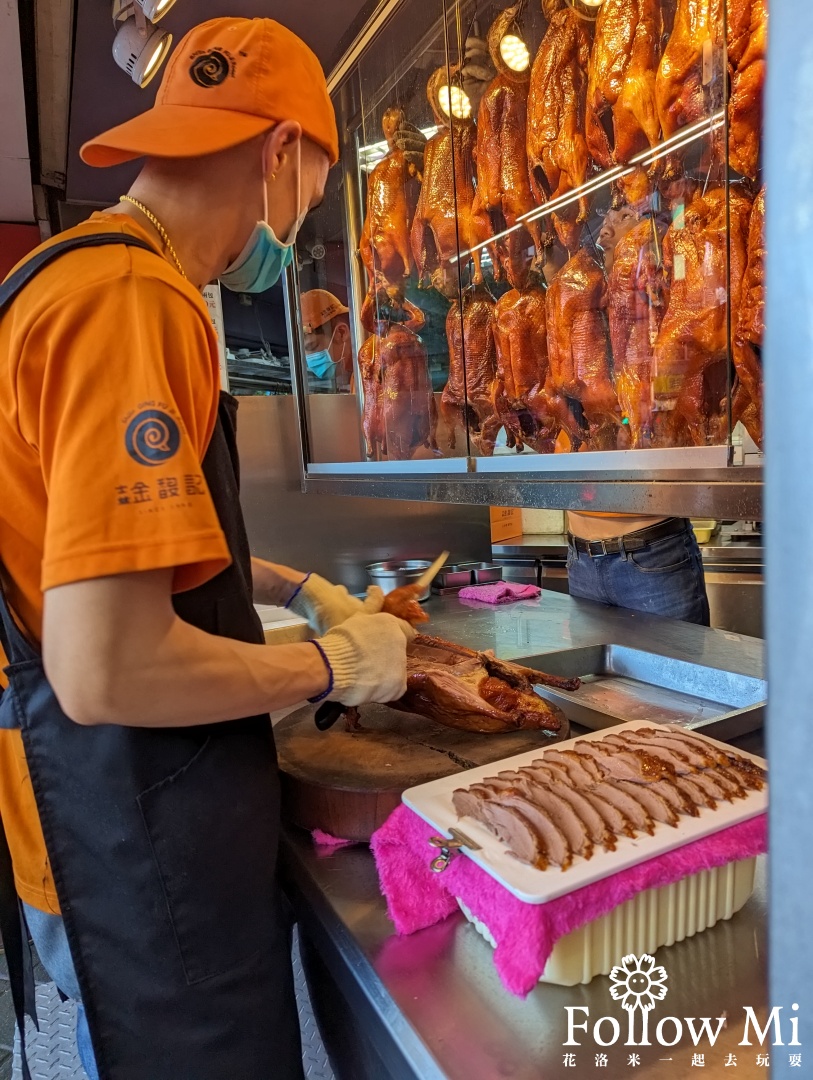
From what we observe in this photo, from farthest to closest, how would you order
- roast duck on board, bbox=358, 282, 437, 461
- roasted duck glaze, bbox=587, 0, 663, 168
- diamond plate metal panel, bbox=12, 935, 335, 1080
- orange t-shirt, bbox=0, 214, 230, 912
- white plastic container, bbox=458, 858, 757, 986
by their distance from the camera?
roast duck on board, bbox=358, 282, 437, 461
diamond plate metal panel, bbox=12, 935, 335, 1080
roasted duck glaze, bbox=587, 0, 663, 168
white plastic container, bbox=458, 858, 757, 986
orange t-shirt, bbox=0, 214, 230, 912

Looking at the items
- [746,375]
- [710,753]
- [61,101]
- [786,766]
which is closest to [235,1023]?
[710,753]

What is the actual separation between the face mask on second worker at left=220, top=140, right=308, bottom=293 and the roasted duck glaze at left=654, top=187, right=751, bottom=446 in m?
0.70

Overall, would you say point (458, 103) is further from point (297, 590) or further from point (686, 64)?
point (297, 590)

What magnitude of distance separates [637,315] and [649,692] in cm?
116

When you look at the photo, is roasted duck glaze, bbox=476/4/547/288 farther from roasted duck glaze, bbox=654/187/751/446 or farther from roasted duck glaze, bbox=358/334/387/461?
roasted duck glaze, bbox=358/334/387/461

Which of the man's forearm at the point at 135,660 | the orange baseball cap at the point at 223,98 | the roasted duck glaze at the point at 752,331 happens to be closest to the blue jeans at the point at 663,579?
the roasted duck glaze at the point at 752,331

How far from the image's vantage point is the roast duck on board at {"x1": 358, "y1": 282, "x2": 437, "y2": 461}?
2.36 meters

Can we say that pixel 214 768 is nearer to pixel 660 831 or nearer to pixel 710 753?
pixel 660 831

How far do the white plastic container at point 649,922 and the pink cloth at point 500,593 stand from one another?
2121mm

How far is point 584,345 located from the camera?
1595mm

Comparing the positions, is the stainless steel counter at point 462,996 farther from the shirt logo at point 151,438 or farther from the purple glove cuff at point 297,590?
the shirt logo at point 151,438

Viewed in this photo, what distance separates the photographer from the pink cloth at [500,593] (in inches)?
127

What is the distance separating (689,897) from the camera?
1.04 meters

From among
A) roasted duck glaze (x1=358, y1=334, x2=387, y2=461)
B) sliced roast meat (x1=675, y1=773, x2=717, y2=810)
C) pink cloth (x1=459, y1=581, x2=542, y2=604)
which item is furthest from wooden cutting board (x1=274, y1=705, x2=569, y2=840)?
pink cloth (x1=459, y1=581, x2=542, y2=604)
